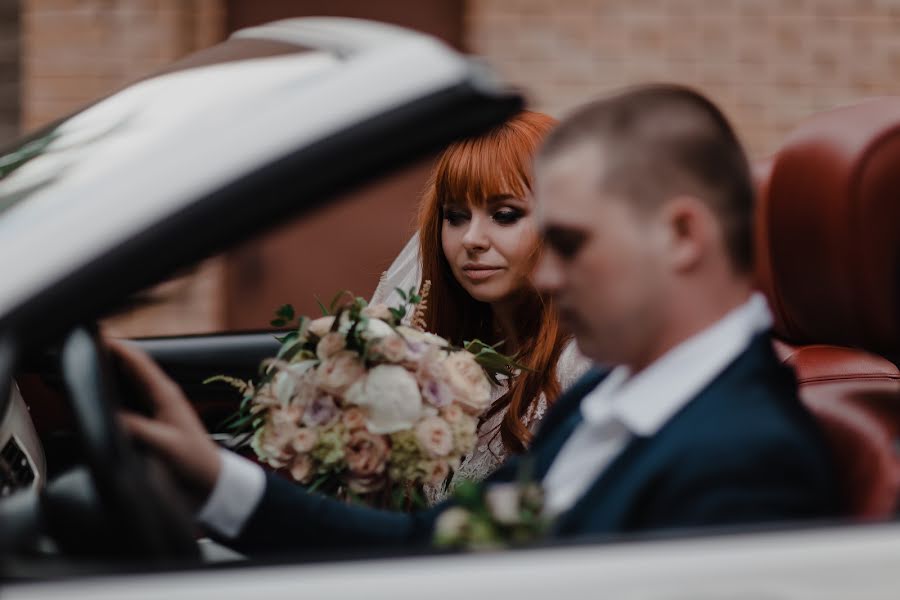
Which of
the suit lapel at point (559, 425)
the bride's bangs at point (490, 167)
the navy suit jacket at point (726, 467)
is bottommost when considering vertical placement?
the suit lapel at point (559, 425)

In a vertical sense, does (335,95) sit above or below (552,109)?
above

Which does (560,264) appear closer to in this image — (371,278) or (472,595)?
(472,595)

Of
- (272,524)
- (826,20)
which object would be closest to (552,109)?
(826,20)

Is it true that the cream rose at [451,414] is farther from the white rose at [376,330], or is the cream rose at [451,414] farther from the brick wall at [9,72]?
the brick wall at [9,72]

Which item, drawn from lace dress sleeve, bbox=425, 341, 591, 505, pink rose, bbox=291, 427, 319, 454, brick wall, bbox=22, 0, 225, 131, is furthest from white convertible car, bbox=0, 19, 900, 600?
brick wall, bbox=22, 0, 225, 131

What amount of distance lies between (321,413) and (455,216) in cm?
82

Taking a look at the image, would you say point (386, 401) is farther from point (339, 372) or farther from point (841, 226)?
point (841, 226)

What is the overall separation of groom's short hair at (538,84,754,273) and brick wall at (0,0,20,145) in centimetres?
573

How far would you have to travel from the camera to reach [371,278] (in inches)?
143

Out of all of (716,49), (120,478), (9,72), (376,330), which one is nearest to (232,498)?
(120,478)

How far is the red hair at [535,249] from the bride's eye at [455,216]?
0.10ft

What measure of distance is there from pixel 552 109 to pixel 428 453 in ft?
12.9

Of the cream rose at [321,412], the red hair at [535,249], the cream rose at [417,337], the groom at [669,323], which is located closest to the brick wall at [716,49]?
the red hair at [535,249]

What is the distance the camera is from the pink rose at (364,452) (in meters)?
2.19
